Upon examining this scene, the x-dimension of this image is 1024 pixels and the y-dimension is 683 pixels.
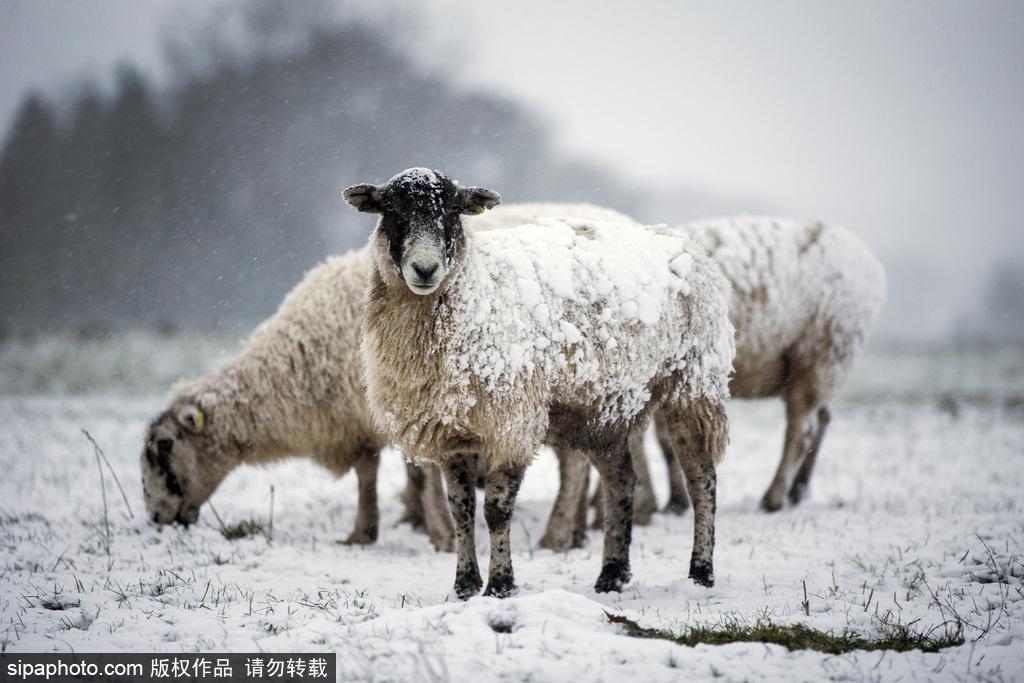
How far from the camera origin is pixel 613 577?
548cm

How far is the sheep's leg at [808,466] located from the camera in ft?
29.6

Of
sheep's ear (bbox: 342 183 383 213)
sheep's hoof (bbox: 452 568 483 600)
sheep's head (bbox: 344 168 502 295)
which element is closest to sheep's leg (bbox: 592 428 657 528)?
sheep's hoof (bbox: 452 568 483 600)

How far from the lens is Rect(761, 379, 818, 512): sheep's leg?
859cm

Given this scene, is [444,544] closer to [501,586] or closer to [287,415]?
[287,415]

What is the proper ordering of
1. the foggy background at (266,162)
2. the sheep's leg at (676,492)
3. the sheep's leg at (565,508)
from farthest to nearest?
the foggy background at (266,162)
the sheep's leg at (676,492)
the sheep's leg at (565,508)

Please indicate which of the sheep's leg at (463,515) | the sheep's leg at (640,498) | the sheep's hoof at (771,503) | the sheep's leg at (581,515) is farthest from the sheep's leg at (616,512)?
the sheep's hoof at (771,503)

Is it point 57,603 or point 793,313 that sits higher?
point 793,313

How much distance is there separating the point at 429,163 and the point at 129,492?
89.2 feet

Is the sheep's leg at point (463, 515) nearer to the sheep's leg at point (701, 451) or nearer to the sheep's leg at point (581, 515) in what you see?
the sheep's leg at point (701, 451)

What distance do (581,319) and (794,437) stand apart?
461 centimetres

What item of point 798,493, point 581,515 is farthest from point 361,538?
point 798,493

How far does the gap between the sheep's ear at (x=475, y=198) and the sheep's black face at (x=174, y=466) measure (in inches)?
153

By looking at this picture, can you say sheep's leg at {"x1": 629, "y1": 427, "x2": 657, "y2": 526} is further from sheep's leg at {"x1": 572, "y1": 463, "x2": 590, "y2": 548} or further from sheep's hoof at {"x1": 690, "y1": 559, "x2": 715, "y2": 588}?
sheep's hoof at {"x1": 690, "y1": 559, "x2": 715, "y2": 588}

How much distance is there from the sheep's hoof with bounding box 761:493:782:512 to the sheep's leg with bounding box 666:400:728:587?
318 cm
